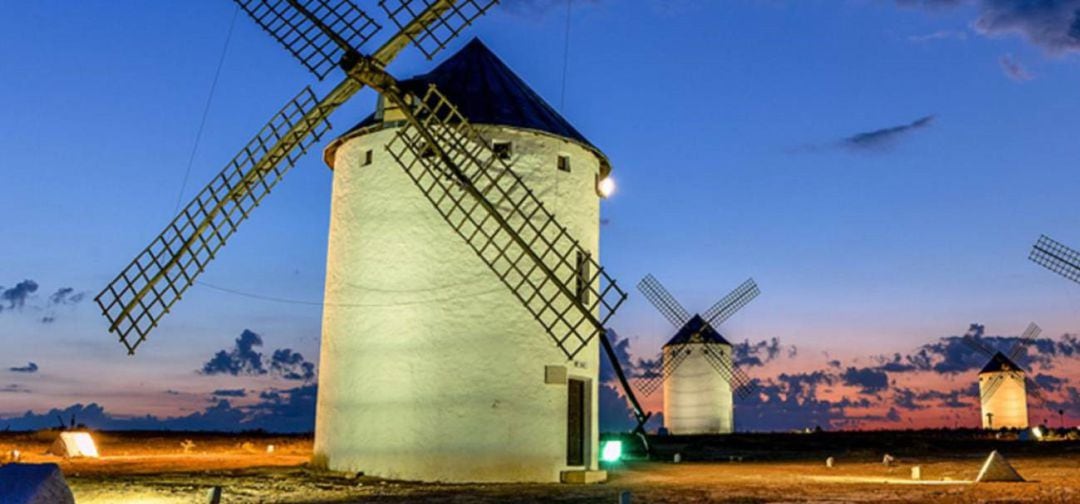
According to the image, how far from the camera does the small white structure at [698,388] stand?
50.1 meters

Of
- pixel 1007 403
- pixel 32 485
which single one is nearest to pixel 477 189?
pixel 32 485

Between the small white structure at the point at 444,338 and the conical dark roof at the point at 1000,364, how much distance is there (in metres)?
53.9

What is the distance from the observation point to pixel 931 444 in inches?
1577

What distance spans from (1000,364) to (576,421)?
54.5 m

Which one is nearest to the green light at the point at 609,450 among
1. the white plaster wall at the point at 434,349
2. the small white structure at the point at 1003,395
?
the white plaster wall at the point at 434,349

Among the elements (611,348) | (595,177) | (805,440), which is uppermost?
(595,177)

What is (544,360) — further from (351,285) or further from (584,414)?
(351,285)

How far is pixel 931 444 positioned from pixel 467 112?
31.0 meters

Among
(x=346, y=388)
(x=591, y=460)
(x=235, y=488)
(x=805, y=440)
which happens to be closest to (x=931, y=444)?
(x=805, y=440)

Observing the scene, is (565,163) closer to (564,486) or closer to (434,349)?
(434,349)

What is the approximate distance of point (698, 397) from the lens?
165 feet

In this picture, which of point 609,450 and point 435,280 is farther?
point 609,450

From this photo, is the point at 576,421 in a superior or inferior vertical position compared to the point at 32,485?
superior

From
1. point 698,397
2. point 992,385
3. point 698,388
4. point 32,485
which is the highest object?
point 992,385
